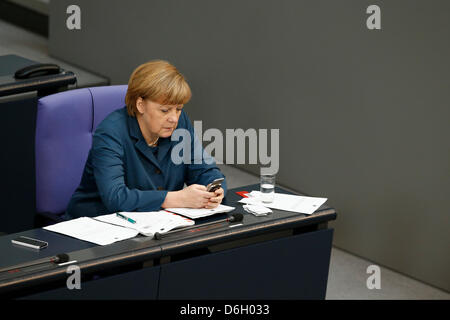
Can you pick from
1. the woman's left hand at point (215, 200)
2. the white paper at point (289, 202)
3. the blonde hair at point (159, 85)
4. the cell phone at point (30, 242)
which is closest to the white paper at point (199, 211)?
the woman's left hand at point (215, 200)

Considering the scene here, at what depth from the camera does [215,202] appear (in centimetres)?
283

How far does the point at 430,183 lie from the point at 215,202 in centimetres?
136

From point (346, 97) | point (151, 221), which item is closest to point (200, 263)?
point (151, 221)

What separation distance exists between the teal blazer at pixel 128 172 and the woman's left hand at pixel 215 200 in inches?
5.0

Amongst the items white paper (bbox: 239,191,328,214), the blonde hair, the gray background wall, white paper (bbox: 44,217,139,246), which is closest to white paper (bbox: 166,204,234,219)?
white paper (bbox: 239,191,328,214)

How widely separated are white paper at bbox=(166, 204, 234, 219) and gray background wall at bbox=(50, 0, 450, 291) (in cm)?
134

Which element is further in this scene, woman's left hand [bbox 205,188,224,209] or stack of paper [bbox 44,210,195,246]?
woman's left hand [bbox 205,188,224,209]

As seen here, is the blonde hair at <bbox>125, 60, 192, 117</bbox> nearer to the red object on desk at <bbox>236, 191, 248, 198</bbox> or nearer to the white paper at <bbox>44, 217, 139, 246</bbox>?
the red object on desk at <bbox>236, 191, 248, 198</bbox>

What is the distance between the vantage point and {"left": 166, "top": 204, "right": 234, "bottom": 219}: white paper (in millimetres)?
2744

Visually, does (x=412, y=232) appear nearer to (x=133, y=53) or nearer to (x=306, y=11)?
(x=306, y=11)

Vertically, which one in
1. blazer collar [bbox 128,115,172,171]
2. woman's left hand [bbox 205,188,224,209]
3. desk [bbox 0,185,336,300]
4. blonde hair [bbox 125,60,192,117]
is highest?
blonde hair [bbox 125,60,192,117]

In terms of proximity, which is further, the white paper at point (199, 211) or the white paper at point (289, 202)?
the white paper at point (289, 202)

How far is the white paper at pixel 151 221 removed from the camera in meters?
2.60

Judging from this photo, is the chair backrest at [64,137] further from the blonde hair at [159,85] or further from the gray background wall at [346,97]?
the gray background wall at [346,97]
